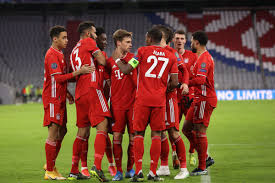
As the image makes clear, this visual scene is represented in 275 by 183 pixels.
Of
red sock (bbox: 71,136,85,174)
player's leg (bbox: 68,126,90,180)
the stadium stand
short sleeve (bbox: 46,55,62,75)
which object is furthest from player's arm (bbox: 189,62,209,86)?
the stadium stand

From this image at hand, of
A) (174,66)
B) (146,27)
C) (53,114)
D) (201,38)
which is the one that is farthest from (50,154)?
(146,27)

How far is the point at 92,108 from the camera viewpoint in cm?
608

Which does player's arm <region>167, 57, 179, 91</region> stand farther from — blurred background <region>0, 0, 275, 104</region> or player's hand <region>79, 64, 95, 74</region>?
blurred background <region>0, 0, 275, 104</region>

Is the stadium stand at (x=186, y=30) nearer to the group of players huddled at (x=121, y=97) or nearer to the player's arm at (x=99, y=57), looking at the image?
the group of players huddled at (x=121, y=97)

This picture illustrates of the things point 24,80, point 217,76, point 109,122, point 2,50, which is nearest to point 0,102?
point 24,80

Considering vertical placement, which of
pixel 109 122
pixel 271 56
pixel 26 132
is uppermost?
pixel 271 56

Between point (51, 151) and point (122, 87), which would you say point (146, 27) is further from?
point (51, 151)

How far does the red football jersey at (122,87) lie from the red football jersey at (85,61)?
10.2 inches

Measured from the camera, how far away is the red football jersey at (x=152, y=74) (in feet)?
19.2

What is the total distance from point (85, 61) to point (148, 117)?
1.17m

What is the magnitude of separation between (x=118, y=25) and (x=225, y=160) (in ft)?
91.5

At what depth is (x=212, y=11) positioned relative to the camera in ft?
115

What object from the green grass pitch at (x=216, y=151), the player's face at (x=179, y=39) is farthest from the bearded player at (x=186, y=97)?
the green grass pitch at (x=216, y=151)

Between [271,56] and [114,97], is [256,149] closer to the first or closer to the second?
[114,97]
